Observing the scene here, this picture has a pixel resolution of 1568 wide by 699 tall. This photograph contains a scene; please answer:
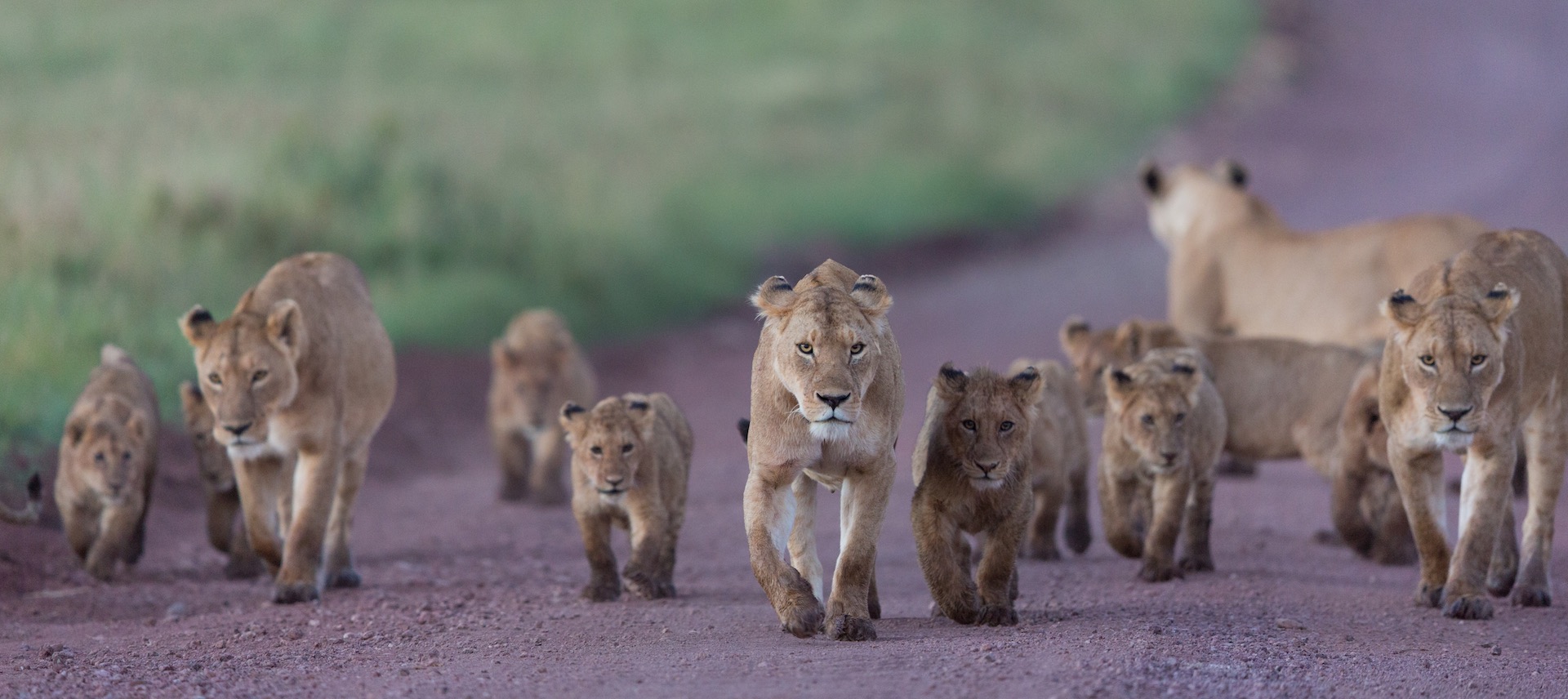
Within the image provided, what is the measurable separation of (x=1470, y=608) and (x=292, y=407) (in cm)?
607

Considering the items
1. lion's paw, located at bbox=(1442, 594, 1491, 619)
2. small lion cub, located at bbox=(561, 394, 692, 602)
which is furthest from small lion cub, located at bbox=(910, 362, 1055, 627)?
lion's paw, located at bbox=(1442, 594, 1491, 619)

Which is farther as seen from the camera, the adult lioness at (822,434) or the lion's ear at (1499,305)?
the lion's ear at (1499,305)

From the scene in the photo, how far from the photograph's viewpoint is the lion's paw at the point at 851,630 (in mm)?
7867

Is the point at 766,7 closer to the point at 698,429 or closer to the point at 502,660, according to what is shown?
the point at 698,429

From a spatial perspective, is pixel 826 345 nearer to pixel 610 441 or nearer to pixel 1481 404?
pixel 610 441


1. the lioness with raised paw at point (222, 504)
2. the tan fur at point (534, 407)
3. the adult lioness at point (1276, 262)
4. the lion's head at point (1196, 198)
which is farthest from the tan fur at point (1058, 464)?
the lioness with raised paw at point (222, 504)

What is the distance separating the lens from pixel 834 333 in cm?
774

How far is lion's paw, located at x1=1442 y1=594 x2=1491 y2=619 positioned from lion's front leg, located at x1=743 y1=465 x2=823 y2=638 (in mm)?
3301

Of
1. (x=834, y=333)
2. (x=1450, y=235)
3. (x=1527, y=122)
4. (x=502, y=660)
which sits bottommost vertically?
(x=502, y=660)

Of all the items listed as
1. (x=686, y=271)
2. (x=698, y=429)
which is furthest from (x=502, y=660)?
(x=686, y=271)

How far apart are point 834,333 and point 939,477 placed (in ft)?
3.67

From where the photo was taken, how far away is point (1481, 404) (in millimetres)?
9023

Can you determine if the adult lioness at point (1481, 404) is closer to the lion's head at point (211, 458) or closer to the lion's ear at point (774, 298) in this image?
the lion's ear at point (774, 298)

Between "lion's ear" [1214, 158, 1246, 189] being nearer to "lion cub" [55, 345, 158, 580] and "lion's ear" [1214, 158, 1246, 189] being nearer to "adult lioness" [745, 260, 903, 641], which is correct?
"adult lioness" [745, 260, 903, 641]
